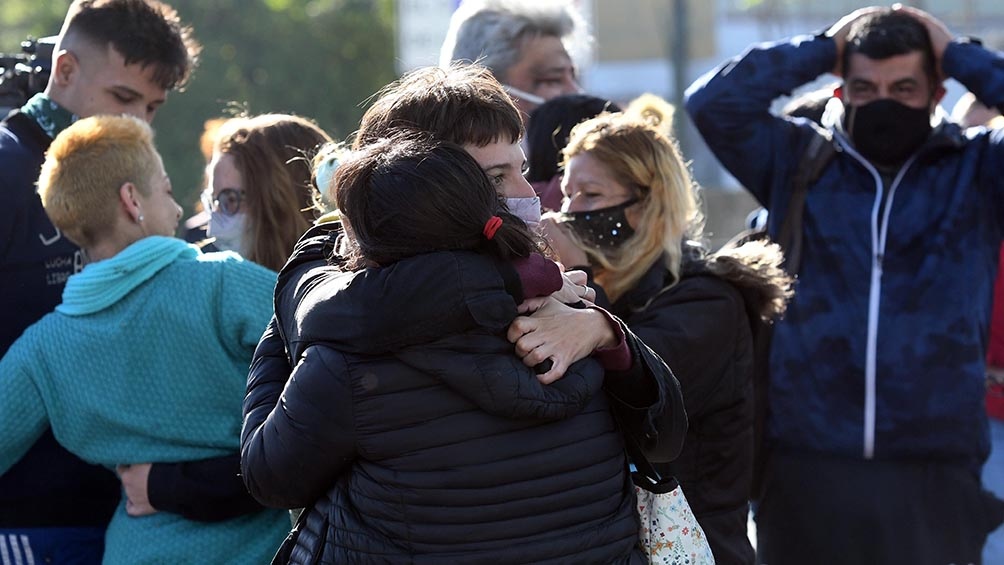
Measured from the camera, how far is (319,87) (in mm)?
22531

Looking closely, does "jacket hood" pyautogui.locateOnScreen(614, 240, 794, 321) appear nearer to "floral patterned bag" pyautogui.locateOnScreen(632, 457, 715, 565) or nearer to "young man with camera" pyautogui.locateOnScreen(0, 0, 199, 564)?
"floral patterned bag" pyautogui.locateOnScreen(632, 457, 715, 565)

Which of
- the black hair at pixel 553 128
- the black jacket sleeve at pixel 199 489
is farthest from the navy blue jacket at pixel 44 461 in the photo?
the black hair at pixel 553 128

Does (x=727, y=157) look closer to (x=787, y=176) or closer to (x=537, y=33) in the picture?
(x=787, y=176)

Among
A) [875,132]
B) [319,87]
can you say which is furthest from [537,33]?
[319,87]

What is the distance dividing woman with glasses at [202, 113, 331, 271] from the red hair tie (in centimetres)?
148

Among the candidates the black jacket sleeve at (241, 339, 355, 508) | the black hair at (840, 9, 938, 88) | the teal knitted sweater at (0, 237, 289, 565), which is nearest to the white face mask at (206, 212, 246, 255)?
the teal knitted sweater at (0, 237, 289, 565)

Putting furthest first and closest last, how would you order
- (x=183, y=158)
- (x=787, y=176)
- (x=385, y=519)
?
(x=183, y=158), (x=787, y=176), (x=385, y=519)

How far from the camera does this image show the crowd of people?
2057 mm

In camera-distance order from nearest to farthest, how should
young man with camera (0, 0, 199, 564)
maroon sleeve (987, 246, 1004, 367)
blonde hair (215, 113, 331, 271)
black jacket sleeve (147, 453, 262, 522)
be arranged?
black jacket sleeve (147, 453, 262, 522) < young man with camera (0, 0, 199, 564) < blonde hair (215, 113, 331, 271) < maroon sleeve (987, 246, 1004, 367)

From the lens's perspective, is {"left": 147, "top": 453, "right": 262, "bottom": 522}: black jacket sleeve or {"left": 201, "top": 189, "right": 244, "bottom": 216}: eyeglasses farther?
{"left": 201, "top": 189, "right": 244, "bottom": 216}: eyeglasses

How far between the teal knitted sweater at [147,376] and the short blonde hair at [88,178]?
0.51 feet

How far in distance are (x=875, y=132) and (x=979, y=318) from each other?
64 centimetres

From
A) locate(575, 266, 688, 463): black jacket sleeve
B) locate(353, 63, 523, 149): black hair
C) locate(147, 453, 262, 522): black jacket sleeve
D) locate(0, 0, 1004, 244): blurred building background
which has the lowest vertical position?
locate(0, 0, 1004, 244): blurred building background

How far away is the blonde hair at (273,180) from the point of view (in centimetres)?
348
